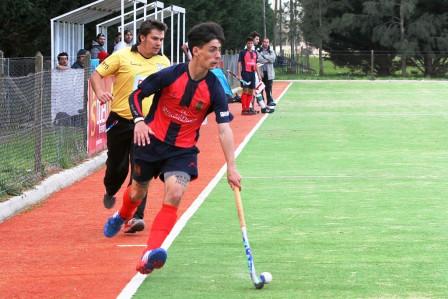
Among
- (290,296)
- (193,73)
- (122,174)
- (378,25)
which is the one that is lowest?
(290,296)

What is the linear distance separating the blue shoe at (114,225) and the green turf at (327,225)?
0.54 m

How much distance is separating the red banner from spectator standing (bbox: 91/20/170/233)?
6134 mm

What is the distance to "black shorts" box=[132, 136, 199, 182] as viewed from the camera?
26.8 feet

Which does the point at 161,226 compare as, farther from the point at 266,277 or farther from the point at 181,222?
the point at 181,222

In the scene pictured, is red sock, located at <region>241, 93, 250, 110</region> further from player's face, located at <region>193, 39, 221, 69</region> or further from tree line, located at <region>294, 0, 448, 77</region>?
tree line, located at <region>294, 0, 448, 77</region>

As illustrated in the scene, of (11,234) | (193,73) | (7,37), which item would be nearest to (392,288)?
(193,73)

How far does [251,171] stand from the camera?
15.9 metres

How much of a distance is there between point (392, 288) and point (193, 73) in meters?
2.10

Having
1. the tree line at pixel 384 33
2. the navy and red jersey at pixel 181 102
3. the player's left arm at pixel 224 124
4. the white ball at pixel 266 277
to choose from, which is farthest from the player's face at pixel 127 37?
the tree line at pixel 384 33

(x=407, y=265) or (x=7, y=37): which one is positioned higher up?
(x=7, y=37)

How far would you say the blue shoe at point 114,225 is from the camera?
9.74 meters

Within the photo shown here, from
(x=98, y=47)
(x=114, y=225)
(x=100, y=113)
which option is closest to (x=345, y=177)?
(x=100, y=113)

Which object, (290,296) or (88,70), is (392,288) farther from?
(88,70)

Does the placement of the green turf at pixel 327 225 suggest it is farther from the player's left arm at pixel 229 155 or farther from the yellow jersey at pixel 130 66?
the yellow jersey at pixel 130 66
